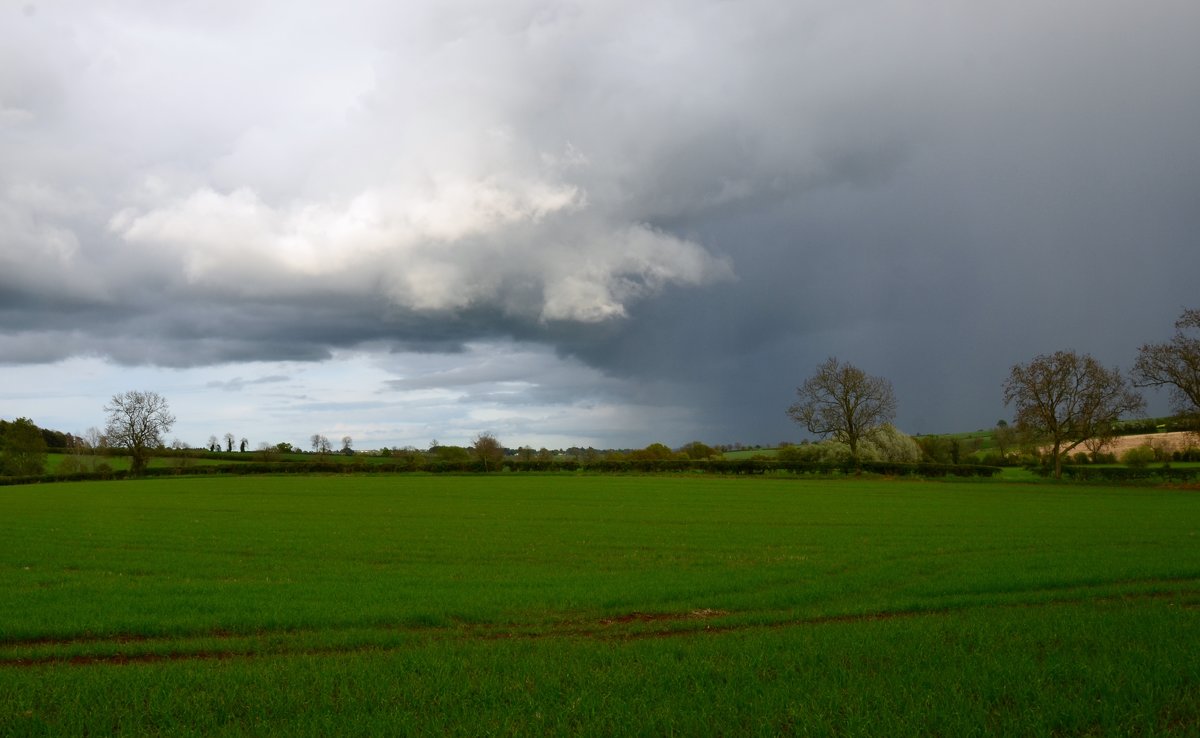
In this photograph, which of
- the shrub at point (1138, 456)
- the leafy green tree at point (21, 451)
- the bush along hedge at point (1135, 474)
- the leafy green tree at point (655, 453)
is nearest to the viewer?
the bush along hedge at point (1135, 474)

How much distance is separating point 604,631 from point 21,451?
5745 inches

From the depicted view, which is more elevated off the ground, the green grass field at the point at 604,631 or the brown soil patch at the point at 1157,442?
the brown soil patch at the point at 1157,442

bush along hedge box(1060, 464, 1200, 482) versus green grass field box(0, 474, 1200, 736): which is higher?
green grass field box(0, 474, 1200, 736)

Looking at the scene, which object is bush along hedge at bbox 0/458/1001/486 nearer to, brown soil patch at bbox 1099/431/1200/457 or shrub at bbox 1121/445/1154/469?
shrub at bbox 1121/445/1154/469

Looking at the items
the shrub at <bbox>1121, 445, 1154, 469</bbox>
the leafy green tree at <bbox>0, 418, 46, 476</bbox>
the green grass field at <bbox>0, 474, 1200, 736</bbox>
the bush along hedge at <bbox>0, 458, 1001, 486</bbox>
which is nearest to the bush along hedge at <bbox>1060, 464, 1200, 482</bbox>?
the bush along hedge at <bbox>0, 458, 1001, 486</bbox>

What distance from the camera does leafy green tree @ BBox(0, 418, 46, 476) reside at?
120 metres

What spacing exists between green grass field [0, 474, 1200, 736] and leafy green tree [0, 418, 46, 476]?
111533 millimetres

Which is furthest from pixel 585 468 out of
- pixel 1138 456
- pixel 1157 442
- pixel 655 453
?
pixel 1157 442

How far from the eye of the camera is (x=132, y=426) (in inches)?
5197

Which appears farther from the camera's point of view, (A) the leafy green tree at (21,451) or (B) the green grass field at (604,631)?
(A) the leafy green tree at (21,451)

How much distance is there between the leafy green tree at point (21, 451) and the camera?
11988cm

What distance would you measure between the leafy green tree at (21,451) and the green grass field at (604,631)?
111533mm

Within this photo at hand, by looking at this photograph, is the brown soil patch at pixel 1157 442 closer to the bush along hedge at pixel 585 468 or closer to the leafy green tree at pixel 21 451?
the bush along hedge at pixel 585 468

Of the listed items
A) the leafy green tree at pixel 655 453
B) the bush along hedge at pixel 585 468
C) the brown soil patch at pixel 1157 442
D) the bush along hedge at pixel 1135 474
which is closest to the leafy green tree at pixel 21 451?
the bush along hedge at pixel 585 468
